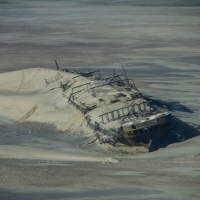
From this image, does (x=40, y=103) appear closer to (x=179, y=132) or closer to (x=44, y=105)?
(x=44, y=105)

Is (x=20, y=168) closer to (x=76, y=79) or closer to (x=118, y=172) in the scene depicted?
(x=118, y=172)

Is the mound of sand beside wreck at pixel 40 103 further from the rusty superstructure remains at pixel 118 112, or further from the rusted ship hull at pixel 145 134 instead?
the rusted ship hull at pixel 145 134

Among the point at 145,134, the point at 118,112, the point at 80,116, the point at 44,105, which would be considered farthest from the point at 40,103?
the point at 145,134

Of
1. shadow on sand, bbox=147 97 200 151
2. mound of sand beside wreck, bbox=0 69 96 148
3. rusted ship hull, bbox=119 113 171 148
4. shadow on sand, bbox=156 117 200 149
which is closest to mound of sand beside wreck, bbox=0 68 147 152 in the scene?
mound of sand beside wreck, bbox=0 69 96 148

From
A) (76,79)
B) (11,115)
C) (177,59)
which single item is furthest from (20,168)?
(177,59)

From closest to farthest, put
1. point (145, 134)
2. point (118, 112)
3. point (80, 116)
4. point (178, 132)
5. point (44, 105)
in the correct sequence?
point (145, 134) → point (178, 132) → point (118, 112) → point (80, 116) → point (44, 105)

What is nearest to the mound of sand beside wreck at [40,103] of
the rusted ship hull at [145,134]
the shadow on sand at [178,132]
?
the rusted ship hull at [145,134]
